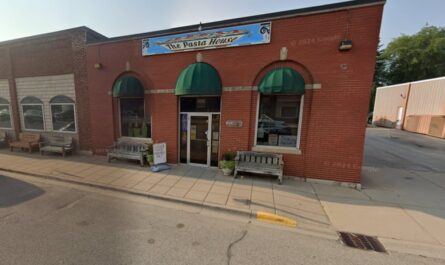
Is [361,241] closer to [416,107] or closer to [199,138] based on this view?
[199,138]

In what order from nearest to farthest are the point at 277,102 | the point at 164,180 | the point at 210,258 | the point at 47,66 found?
the point at 210,258
the point at 164,180
the point at 277,102
the point at 47,66

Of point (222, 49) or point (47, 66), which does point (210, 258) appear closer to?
point (222, 49)

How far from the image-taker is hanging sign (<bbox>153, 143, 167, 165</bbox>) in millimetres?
7230

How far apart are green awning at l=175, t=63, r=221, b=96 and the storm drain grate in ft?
17.4

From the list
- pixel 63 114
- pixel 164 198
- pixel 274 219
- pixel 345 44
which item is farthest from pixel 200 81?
pixel 63 114

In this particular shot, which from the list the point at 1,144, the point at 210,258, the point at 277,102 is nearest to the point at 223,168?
the point at 277,102

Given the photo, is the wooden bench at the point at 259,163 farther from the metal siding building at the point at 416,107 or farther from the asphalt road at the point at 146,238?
the metal siding building at the point at 416,107

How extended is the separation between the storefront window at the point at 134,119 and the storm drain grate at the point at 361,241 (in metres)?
7.56

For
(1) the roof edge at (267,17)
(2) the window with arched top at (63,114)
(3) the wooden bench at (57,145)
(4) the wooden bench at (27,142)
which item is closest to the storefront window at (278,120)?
(1) the roof edge at (267,17)

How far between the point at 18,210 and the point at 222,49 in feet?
23.6

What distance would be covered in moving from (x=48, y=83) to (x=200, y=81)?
8.78 meters

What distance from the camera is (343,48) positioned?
18.1ft

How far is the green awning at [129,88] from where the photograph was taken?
25.0 ft

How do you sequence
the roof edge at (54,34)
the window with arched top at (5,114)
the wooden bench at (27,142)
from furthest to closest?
the window with arched top at (5,114), the wooden bench at (27,142), the roof edge at (54,34)
